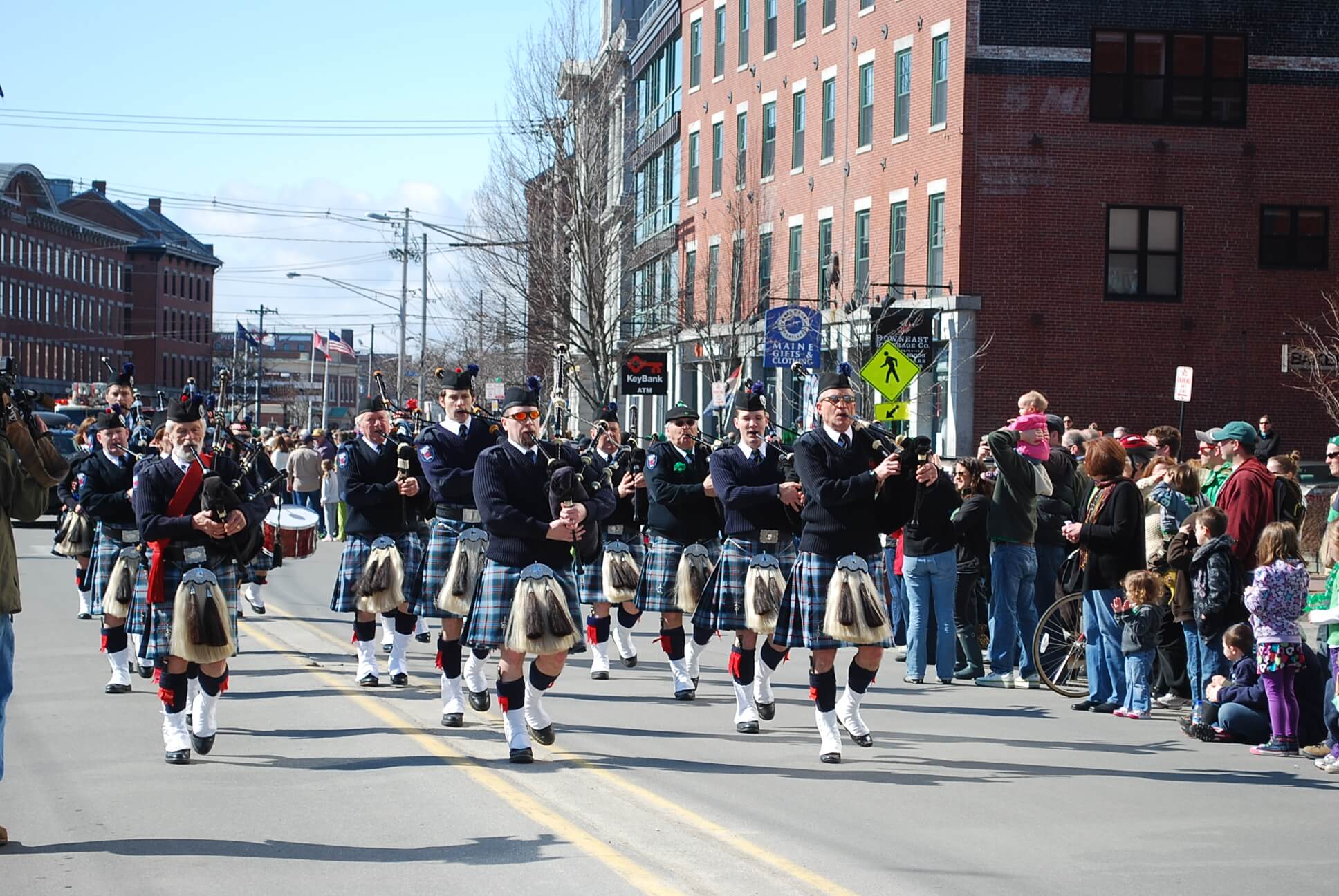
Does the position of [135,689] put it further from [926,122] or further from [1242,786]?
[926,122]

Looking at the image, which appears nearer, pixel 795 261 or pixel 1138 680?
pixel 1138 680

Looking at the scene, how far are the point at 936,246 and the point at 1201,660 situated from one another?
75.4 feet

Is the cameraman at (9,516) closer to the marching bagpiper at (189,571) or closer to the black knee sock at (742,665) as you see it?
the marching bagpiper at (189,571)

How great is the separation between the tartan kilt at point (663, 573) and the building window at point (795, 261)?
26708mm

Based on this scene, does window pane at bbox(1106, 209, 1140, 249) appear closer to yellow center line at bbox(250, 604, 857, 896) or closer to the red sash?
yellow center line at bbox(250, 604, 857, 896)

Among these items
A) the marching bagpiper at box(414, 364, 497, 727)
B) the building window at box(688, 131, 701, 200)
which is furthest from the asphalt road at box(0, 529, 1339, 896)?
the building window at box(688, 131, 701, 200)

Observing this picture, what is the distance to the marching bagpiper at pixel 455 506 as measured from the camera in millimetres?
11523

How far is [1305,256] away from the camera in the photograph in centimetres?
3441

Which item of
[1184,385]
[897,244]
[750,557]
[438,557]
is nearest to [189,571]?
[438,557]

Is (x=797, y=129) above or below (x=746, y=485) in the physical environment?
above

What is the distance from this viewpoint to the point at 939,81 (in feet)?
112

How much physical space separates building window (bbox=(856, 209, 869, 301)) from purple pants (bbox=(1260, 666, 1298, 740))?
26.2 meters

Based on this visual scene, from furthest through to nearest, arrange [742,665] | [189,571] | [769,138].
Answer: [769,138]
[742,665]
[189,571]

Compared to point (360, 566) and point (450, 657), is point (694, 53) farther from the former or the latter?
point (450, 657)
